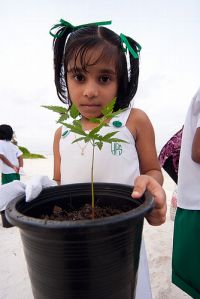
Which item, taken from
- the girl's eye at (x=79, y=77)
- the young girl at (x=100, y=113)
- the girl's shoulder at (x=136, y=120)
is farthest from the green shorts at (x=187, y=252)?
the girl's eye at (x=79, y=77)

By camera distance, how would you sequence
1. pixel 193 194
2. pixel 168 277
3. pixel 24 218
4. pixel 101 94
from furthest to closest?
pixel 168 277, pixel 193 194, pixel 101 94, pixel 24 218

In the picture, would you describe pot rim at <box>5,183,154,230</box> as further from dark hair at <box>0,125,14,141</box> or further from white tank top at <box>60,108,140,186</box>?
dark hair at <box>0,125,14,141</box>

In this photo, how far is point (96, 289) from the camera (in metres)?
0.66

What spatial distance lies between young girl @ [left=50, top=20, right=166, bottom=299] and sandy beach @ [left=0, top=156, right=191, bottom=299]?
3.31 feet

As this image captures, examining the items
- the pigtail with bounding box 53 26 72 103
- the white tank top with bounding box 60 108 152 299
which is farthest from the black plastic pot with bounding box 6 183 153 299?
the pigtail with bounding box 53 26 72 103

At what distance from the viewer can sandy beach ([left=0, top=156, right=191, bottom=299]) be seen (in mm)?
1948

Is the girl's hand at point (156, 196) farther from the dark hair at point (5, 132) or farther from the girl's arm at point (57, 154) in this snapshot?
the dark hair at point (5, 132)

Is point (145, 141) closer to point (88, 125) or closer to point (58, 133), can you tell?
point (88, 125)

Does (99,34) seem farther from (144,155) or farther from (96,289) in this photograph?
(96,289)

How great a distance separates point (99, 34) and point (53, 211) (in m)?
0.89

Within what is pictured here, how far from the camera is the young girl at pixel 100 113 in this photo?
1.14 meters

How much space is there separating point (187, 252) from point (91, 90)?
1.06 metres

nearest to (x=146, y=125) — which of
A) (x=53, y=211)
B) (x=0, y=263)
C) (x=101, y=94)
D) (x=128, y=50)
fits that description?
(x=101, y=94)

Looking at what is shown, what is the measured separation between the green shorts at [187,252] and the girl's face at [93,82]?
0.82 metres
